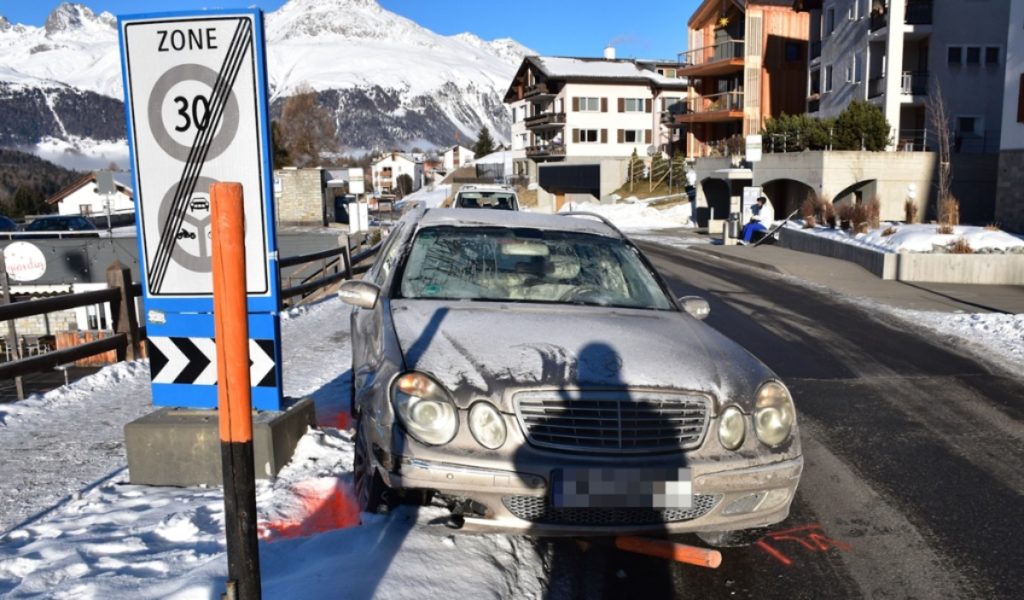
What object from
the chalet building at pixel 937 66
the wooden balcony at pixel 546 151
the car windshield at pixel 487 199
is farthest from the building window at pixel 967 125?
the wooden balcony at pixel 546 151

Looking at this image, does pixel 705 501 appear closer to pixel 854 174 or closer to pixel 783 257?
pixel 783 257

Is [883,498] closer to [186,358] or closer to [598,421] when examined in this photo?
[598,421]

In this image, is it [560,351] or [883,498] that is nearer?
[560,351]

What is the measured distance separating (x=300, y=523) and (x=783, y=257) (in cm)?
1871

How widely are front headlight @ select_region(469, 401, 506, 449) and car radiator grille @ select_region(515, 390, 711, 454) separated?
0.10 m

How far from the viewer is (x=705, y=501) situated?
3861 millimetres

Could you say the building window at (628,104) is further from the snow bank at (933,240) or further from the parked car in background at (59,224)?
the snow bank at (933,240)

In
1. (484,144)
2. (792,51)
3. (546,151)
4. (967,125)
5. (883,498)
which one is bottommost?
(883,498)

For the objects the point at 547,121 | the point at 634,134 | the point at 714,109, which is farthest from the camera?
the point at 547,121

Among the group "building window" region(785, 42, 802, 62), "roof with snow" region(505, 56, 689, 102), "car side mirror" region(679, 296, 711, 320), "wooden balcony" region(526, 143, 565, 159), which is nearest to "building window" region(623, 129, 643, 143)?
"roof with snow" region(505, 56, 689, 102)

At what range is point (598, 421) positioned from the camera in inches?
147

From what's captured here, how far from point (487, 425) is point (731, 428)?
115 centimetres

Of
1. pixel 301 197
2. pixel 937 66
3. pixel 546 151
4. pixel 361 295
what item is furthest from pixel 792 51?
pixel 361 295

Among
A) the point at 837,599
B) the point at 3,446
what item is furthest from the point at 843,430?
the point at 3,446
